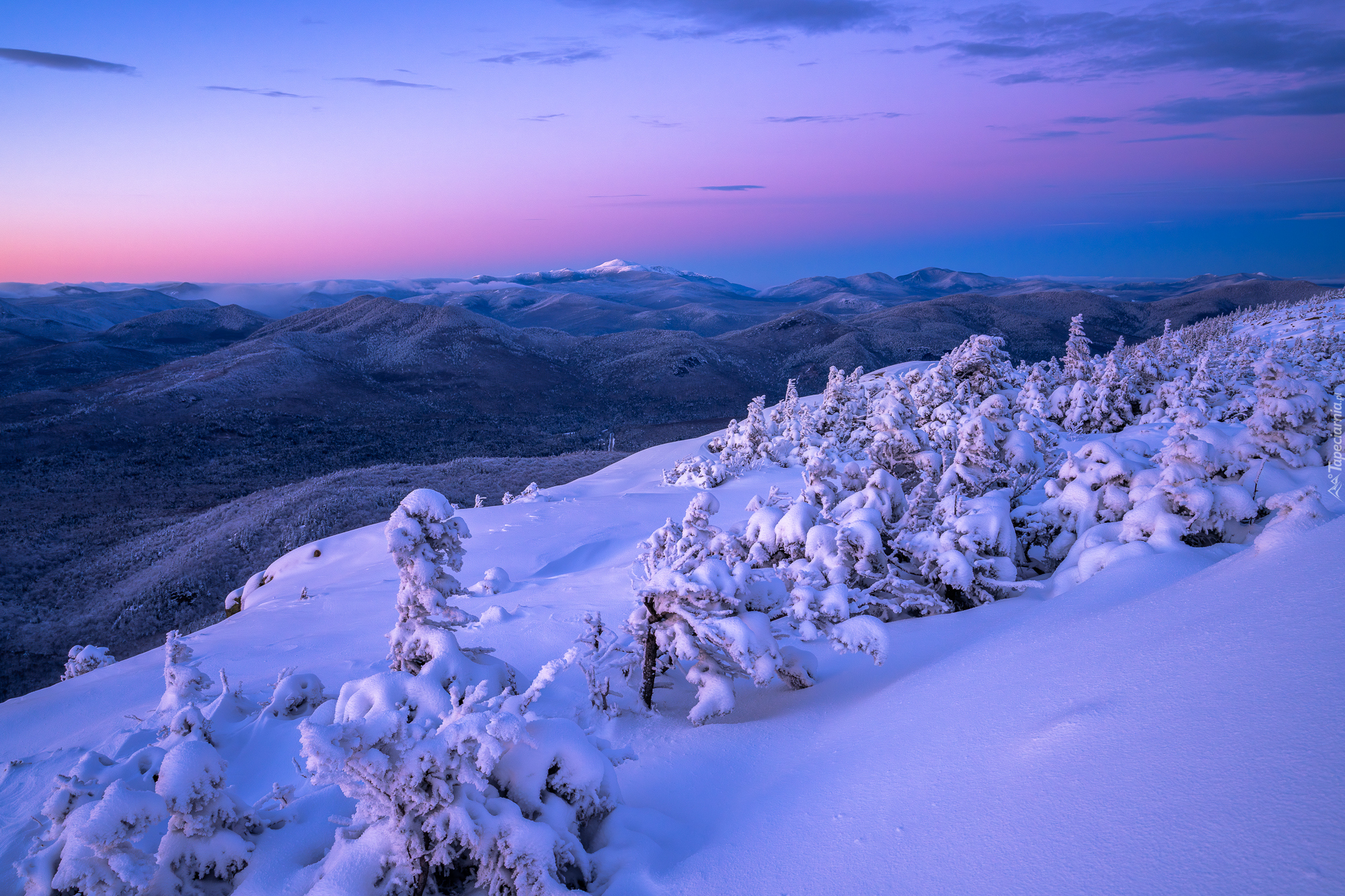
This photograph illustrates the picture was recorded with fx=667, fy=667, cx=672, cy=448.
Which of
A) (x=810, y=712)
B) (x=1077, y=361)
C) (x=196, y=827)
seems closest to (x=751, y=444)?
(x=1077, y=361)

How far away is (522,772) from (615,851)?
0.60m

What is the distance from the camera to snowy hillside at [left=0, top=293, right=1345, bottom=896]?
260cm

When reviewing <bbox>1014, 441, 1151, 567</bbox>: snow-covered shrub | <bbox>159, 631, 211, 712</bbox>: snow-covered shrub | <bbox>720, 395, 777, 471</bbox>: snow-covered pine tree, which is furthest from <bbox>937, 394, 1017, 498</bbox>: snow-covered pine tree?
<bbox>720, 395, 777, 471</bbox>: snow-covered pine tree

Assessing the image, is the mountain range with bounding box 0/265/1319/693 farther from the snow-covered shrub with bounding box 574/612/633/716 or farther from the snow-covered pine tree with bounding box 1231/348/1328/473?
the snow-covered pine tree with bounding box 1231/348/1328/473

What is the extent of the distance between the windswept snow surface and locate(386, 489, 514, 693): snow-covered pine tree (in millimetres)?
819

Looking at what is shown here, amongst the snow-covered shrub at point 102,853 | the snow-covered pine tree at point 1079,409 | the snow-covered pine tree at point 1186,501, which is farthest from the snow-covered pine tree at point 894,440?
the snow-covered shrub at point 102,853

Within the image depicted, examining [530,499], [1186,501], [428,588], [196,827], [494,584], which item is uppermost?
[1186,501]

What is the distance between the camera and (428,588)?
16.3ft

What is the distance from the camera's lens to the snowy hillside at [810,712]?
2.60m

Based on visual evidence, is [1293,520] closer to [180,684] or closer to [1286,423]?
[1286,423]

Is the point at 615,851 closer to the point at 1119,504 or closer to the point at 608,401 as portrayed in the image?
the point at 1119,504

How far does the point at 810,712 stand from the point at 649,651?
4.10 ft

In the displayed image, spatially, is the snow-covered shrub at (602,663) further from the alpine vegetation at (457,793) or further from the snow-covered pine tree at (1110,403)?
the snow-covered pine tree at (1110,403)

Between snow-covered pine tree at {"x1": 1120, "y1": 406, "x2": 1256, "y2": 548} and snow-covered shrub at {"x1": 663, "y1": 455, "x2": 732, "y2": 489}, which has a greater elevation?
snow-covered pine tree at {"x1": 1120, "y1": 406, "x2": 1256, "y2": 548}
